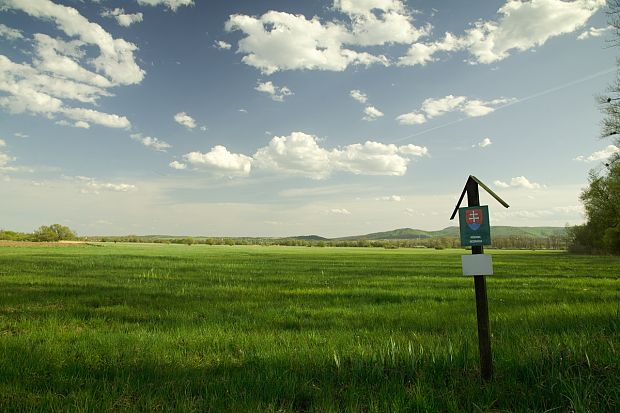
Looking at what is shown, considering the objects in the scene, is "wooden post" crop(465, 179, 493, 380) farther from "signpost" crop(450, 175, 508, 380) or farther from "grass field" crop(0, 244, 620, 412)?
"grass field" crop(0, 244, 620, 412)

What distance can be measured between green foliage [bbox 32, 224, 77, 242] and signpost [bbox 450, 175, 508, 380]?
414 ft

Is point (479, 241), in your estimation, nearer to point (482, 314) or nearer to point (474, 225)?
point (474, 225)

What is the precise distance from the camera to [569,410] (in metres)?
3.58

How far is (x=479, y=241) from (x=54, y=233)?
131 meters

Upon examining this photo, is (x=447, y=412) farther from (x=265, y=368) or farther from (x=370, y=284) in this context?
(x=370, y=284)

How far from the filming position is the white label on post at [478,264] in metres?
4.02

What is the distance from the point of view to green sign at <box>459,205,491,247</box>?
4.05 metres

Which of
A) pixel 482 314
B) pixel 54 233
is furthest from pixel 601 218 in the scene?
pixel 54 233

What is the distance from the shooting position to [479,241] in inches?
159

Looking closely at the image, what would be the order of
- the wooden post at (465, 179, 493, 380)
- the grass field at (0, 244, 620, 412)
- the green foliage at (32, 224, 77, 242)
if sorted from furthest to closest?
the green foliage at (32, 224, 77, 242), the wooden post at (465, 179, 493, 380), the grass field at (0, 244, 620, 412)

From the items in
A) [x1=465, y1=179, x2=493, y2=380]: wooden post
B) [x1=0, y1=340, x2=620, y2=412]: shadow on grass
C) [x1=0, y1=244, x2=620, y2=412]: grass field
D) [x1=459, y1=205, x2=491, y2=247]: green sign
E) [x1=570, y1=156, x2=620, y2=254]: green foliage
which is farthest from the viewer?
[x1=570, y1=156, x2=620, y2=254]: green foliage

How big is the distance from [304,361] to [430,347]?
6.57 ft

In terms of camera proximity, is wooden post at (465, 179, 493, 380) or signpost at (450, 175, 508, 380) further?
wooden post at (465, 179, 493, 380)

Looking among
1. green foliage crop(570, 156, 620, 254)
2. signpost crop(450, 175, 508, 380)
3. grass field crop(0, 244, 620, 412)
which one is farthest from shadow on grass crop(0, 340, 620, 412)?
green foliage crop(570, 156, 620, 254)
